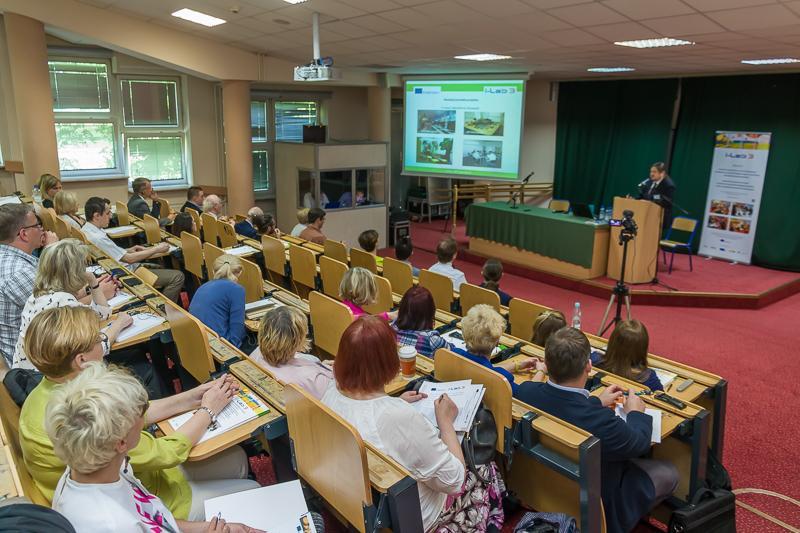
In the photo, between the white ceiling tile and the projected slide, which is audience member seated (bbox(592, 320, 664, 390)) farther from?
the projected slide

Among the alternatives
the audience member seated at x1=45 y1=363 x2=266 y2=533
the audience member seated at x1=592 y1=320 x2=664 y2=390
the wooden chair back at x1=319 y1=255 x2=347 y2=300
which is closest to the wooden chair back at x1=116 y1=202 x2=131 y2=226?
the wooden chair back at x1=319 y1=255 x2=347 y2=300

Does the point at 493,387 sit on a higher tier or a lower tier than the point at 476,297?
higher

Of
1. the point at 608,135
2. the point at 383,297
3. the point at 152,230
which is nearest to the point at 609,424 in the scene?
the point at 383,297

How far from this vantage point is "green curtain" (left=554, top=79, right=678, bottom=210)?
9.34 meters

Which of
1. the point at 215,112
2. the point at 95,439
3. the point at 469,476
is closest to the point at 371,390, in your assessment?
the point at 469,476

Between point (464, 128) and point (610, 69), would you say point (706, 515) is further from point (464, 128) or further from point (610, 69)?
point (610, 69)

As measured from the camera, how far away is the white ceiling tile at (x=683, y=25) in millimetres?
4171

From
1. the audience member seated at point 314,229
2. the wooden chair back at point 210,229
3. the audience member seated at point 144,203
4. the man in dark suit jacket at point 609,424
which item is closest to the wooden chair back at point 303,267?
the audience member seated at point 314,229

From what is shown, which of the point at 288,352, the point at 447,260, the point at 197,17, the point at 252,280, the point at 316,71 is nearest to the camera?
the point at 288,352

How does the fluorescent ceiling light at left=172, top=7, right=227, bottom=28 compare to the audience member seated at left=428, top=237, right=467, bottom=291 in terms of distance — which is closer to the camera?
the audience member seated at left=428, top=237, right=467, bottom=291

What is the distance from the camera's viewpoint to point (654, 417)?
2.32 m

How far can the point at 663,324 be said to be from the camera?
6.12 meters

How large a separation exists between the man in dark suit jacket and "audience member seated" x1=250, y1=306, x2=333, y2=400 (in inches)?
34.8

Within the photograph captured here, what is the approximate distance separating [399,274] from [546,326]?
1929 mm
